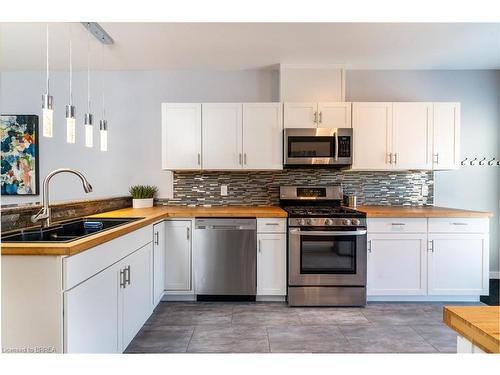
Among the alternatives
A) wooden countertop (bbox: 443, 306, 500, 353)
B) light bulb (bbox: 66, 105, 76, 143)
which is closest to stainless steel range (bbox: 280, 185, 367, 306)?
light bulb (bbox: 66, 105, 76, 143)

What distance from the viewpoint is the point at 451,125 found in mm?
3416

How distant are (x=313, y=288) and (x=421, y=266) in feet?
3.59

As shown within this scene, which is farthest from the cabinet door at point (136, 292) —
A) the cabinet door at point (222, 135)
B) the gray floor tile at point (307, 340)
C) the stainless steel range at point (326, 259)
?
the stainless steel range at point (326, 259)

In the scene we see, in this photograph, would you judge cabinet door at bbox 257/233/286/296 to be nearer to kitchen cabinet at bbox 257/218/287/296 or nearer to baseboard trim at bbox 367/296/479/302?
kitchen cabinet at bbox 257/218/287/296

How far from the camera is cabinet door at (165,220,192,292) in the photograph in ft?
10.4

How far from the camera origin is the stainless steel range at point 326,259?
3.05m

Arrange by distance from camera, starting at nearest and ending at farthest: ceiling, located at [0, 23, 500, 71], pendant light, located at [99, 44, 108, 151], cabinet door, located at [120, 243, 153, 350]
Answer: cabinet door, located at [120, 243, 153, 350]
pendant light, located at [99, 44, 108, 151]
ceiling, located at [0, 23, 500, 71]

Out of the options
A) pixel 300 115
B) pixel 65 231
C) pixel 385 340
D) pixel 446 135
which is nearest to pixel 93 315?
pixel 65 231

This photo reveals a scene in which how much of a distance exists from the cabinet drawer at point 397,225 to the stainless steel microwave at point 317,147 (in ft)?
2.28

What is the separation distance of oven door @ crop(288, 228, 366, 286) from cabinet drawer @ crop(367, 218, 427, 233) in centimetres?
14

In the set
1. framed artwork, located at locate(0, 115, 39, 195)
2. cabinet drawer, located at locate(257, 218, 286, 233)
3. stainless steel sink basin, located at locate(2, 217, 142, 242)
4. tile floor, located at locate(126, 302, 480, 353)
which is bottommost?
tile floor, located at locate(126, 302, 480, 353)

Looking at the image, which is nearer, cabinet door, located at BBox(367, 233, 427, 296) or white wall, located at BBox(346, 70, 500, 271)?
cabinet door, located at BBox(367, 233, 427, 296)

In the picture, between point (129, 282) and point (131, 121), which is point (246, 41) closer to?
point (131, 121)

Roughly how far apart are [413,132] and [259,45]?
6.19 feet
